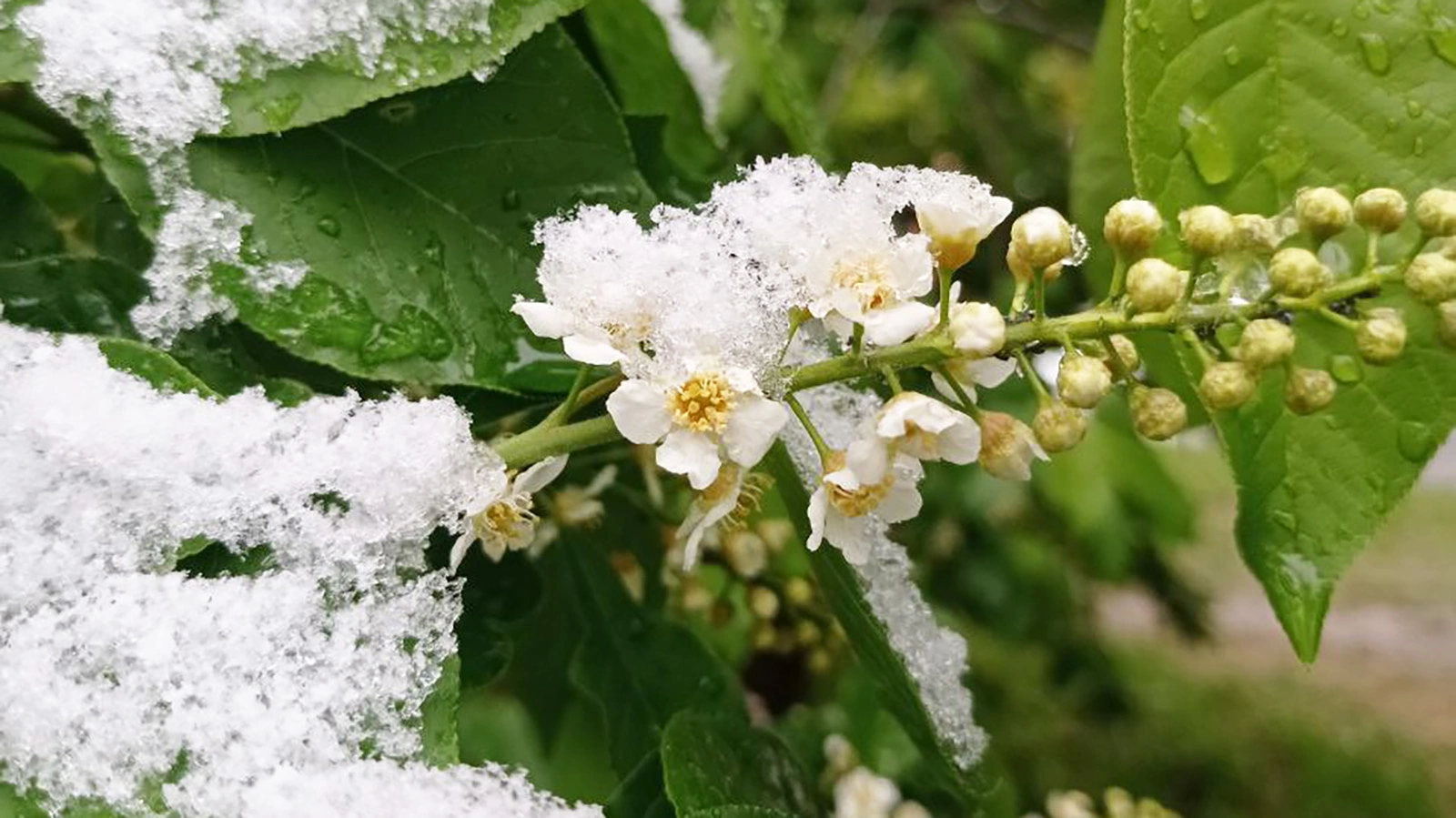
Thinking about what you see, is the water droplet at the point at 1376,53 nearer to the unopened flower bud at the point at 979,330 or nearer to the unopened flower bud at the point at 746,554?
the unopened flower bud at the point at 979,330

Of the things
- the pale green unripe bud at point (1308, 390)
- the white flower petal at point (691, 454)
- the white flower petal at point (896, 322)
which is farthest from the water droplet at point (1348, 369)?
the white flower petal at point (691, 454)

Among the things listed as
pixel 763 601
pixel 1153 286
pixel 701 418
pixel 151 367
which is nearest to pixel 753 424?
pixel 701 418

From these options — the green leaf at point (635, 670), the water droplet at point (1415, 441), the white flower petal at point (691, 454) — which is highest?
the white flower petal at point (691, 454)

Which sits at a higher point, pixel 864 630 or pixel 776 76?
pixel 776 76

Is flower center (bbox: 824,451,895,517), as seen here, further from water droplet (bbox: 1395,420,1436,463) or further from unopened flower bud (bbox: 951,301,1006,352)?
water droplet (bbox: 1395,420,1436,463)

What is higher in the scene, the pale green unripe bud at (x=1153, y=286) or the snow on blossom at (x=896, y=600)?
the pale green unripe bud at (x=1153, y=286)

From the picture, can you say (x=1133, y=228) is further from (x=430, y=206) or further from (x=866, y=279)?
(x=430, y=206)

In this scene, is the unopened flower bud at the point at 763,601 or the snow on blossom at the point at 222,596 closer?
the snow on blossom at the point at 222,596
